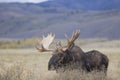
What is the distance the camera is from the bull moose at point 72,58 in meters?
13.2

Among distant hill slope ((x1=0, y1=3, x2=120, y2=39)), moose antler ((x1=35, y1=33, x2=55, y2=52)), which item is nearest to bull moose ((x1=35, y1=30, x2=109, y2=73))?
moose antler ((x1=35, y1=33, x2=55, y2=52))

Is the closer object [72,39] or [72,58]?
[72,39]

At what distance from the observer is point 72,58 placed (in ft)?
44.7

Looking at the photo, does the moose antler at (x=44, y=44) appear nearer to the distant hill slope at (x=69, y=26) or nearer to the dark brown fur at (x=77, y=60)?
the dark brown fur at (x=77, y=60)

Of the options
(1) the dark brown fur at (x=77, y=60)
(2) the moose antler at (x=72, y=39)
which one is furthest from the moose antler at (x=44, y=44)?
(2) the moose antler at (x=72, y=39)

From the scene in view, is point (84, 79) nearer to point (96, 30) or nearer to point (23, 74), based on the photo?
point (23, 74)

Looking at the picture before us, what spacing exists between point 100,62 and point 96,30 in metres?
102

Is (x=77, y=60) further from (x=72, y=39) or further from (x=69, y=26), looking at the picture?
(x=69, y=26)

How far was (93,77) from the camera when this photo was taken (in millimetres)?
11844

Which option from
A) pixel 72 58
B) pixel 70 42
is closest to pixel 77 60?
pixel 72 58

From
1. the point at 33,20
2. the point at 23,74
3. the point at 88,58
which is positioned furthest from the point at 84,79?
the point at 33,20

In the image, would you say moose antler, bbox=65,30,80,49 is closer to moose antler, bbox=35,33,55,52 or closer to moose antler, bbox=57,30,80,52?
moose antler, bbox=57,30,80,52

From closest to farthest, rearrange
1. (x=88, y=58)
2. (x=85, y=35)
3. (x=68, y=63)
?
(x=68, y=63)
(x=88, y=58)
(x=85, y=35)

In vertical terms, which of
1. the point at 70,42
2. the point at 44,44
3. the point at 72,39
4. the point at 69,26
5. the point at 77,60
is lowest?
the point at 69,26
